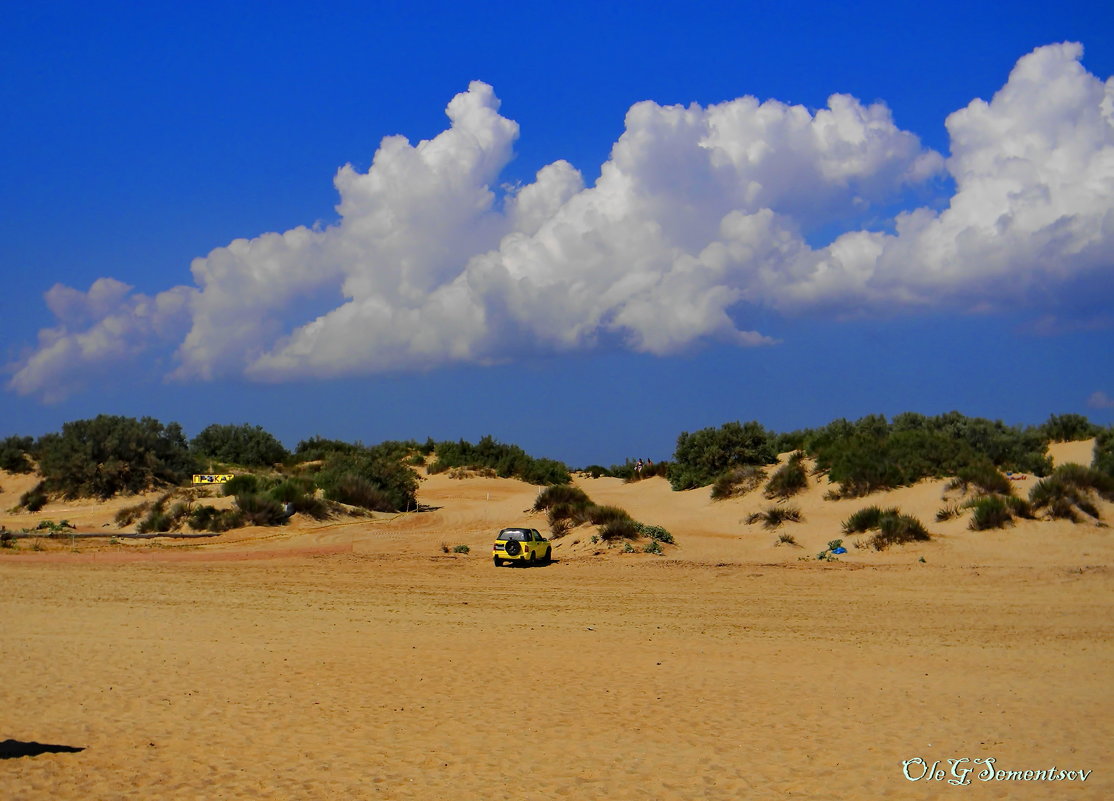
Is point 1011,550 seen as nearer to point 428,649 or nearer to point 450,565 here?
point 450,565

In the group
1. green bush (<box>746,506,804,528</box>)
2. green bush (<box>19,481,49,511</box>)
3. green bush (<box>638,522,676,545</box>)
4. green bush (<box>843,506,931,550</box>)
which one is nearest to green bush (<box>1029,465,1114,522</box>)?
green bush (<box>843,506,931,550</box>)

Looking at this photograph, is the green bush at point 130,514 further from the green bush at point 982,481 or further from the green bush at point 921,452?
the green bush at point 982,481

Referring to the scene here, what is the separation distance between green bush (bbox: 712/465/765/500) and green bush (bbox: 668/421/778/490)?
3.65m

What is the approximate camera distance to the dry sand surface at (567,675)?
887cm

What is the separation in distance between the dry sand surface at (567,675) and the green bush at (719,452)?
1575cm

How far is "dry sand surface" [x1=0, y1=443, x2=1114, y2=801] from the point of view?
8.87 meters

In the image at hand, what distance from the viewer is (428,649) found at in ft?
49.2

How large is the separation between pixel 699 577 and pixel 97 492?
108 ft

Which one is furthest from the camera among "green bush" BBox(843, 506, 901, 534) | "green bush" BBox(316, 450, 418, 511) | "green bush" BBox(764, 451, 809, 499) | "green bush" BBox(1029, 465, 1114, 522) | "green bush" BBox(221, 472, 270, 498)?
Result: "green bush" BBox(316, 450, 418, 511)

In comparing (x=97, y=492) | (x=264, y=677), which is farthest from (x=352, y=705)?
(x=97, y=492)

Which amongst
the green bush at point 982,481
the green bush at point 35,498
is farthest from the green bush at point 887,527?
the green bush at point 35,498

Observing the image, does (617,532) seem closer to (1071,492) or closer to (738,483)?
(738,483)

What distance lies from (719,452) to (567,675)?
102 ft

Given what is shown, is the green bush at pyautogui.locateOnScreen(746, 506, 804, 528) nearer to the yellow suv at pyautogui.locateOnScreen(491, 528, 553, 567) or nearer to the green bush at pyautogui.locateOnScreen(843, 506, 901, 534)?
the green bush at pyautogui.locateOnScreen(843, 506, 901, 534)
